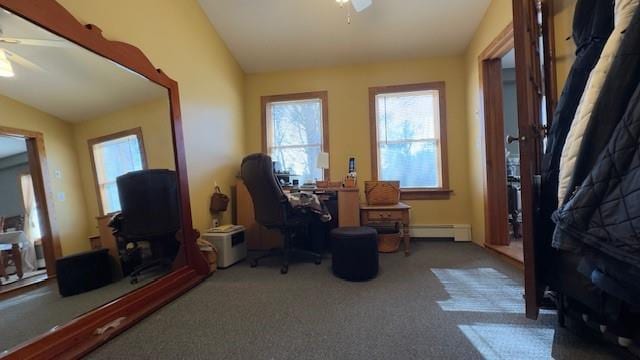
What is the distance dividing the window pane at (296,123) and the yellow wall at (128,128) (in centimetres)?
175

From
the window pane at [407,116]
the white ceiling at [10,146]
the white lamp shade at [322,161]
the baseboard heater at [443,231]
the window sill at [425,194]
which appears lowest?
the baseboard heater at [443,231]

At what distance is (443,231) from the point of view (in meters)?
3.62

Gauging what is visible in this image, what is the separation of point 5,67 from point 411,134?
11.9ft


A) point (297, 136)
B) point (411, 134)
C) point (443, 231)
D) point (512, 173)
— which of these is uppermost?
point (297, 136)

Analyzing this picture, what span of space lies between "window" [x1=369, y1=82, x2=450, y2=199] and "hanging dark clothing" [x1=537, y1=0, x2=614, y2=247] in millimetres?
2254

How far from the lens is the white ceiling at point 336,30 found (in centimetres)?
303

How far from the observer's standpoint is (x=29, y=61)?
4.83 ft

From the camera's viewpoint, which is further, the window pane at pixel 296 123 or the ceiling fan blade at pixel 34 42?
the window pane at pixel 296 123

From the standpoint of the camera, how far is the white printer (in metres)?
2.76

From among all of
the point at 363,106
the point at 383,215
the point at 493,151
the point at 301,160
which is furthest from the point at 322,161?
the point at 493,151

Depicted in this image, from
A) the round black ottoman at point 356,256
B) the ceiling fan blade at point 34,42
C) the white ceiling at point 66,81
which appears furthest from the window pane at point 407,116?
the ceiling fan blade at point 34,42

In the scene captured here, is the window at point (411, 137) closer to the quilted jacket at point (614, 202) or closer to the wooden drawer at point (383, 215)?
the wooden drawer at point (383, 215)

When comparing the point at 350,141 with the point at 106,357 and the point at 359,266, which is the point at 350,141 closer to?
the point at 359,266

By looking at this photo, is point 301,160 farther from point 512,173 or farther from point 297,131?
point 512,173
